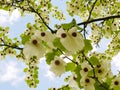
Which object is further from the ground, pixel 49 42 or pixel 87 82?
pixel 49 42

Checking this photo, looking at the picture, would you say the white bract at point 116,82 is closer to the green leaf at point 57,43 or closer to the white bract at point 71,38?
the white bract at point 71,38

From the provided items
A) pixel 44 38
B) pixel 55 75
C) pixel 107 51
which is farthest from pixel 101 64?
pixel 107 51

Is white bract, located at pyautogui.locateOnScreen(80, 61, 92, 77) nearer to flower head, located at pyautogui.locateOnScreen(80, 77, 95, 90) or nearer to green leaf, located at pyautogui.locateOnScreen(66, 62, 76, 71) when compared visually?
flower head, located at pyautogui.locateOnScreen(80, 77, 95, 90)

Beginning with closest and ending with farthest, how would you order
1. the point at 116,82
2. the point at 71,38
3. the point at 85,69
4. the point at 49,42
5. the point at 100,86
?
the point at 71,38
the point at 49,42
the point at 85,69
the point at 100,86
the point at 116,82

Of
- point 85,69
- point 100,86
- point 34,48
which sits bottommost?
point 100,86

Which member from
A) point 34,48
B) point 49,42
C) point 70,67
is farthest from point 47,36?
point 70,67

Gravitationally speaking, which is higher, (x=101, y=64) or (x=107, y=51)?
(x=107, y=51)

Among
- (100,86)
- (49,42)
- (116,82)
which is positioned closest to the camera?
(49,42)

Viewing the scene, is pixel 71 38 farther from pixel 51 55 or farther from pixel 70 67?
pixel 70 67

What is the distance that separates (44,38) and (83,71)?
0.68 m

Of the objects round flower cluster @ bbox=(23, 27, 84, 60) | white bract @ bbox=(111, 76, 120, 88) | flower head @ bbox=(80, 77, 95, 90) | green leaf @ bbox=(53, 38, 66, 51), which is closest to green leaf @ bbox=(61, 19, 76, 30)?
round flower cluster @ bbox=(23, 27, 84, 60)

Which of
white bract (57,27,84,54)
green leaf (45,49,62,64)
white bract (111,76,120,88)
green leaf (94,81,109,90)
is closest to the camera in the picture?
white bract (57,27,84,54)

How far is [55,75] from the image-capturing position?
389 cm

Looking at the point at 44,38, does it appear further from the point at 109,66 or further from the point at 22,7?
the point at 22,7
